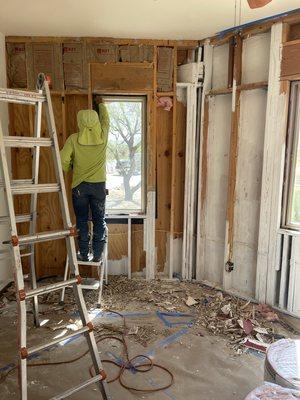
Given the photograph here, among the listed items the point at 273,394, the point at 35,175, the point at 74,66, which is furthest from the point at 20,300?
the point at 74,66

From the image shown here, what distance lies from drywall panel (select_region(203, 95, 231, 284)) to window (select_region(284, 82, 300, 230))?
2.27 ft

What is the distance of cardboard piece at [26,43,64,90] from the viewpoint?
3.64m

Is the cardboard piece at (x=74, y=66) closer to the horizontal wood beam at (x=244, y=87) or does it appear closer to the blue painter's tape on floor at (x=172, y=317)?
the horizontal wood beam at (x=244, y=87)

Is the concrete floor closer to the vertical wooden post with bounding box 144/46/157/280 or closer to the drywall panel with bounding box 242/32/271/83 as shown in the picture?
the vertical wooden post with bounding box 144/46/157/280

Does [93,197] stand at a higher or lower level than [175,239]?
higher

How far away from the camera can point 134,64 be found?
3691 millimetres

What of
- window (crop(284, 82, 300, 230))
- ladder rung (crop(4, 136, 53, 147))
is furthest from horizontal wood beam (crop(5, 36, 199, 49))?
ladder rung (crop(4, 136, 53, 147))

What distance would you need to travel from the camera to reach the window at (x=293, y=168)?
3121 mm

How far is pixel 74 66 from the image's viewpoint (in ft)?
12.1

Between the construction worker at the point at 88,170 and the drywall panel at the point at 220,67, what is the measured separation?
1322mm

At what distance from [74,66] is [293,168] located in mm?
2607

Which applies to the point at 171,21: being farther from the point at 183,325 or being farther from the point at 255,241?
the point at 183,325

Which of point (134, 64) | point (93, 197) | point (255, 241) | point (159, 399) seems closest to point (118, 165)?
point (93, 197)

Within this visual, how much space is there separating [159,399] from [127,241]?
2086 millimetres
